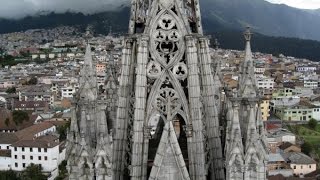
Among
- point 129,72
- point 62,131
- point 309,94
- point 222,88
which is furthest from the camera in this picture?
point 309,94

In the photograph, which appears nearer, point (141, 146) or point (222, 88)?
point (141, 146)

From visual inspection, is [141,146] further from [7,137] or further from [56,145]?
[7,137]

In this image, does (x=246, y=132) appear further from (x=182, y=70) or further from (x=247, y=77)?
(x=182, y=70)

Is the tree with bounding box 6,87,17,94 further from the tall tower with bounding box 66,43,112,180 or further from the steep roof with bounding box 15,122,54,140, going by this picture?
the tall tower with bounding box 66,43,112,180

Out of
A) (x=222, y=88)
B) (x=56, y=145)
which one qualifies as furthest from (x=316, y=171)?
(x=222, y=88)

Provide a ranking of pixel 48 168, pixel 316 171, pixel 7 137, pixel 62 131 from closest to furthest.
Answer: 1. pixel 316 171
2. pixel 48 168
3. pixel 7 137
4. pixel 62 131

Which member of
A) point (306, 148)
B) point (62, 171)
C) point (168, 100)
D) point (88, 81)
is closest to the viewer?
point (168, 100)

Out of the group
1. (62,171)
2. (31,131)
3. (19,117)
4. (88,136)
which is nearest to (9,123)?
(19,117)
